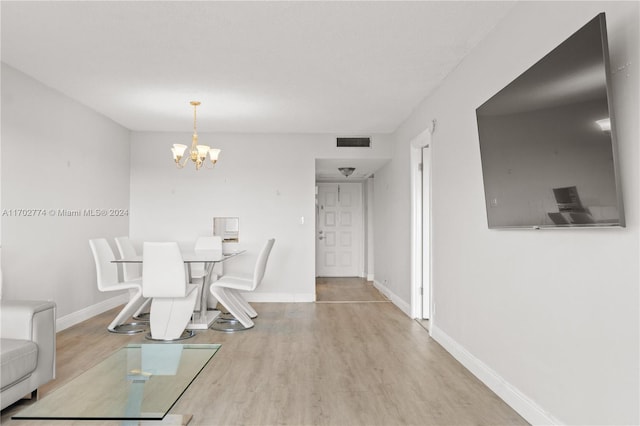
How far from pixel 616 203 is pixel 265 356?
3054mm

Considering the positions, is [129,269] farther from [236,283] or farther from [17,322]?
[17,322]

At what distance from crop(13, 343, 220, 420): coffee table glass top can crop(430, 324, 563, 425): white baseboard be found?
1.90 meters

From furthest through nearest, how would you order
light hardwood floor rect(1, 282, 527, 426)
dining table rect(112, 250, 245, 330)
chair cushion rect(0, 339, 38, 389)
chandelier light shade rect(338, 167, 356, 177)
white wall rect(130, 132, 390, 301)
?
1. chandelier light shade rect(338, 167, 356, 177)
2. white wall rect(130, 132, 390, 301)
3. dining table rect(112, 250, 245, 330)
4. light hardwood floor rect(1, 282, 527, 426)
5. chair cushion rect(0, 339, 38, 389)

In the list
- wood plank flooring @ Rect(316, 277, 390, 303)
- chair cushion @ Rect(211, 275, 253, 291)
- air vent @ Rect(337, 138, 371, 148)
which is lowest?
wood plank flooring @ Rect(316, 277, 390, 303)

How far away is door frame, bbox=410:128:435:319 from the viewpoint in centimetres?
550

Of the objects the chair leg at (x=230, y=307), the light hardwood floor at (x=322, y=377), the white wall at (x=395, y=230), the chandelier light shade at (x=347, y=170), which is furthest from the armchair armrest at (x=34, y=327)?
the chandelier light shade at (x=347, y=170)

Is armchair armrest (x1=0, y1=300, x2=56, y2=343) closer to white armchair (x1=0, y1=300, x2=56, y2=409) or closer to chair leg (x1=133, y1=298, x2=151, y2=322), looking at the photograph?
white armchair (x1=0, y1=300, x2=56, y2=409)

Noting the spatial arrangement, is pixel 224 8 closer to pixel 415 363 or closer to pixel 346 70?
pixel 346 70

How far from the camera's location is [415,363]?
12.6 ft

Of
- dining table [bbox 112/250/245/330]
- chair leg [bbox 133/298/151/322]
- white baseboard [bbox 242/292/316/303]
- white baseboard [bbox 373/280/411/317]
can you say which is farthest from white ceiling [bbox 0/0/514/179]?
white baseboard [bbox 242/292/316/303]

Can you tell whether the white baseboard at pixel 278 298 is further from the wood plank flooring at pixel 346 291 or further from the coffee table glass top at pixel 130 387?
the coffee table glass top at pixel 130 387

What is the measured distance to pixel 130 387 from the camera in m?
2.26

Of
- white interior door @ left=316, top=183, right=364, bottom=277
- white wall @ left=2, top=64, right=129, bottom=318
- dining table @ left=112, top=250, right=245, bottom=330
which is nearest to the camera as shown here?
white wall @ left=2, top=64, right=129, bottom=318

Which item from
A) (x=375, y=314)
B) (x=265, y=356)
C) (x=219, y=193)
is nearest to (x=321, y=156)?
(x=219, y=193)
